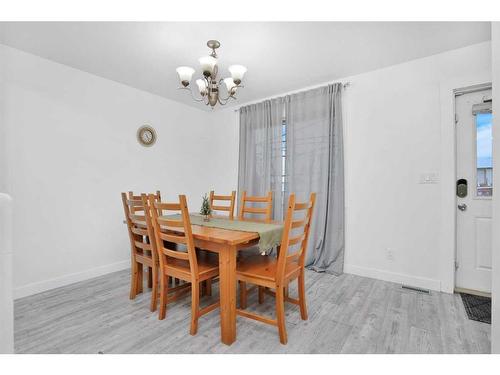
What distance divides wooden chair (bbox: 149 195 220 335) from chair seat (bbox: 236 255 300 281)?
0.21 metres

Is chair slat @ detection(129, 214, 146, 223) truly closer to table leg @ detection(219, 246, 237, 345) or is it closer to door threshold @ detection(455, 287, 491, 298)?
table leg @ detection(219, 246, 237, 345)

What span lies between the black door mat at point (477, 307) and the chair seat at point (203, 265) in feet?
6.58

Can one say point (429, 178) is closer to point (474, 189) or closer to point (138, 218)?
point (474, 189)

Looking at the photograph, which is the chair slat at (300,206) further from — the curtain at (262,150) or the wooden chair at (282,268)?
the curtain at (262,150)

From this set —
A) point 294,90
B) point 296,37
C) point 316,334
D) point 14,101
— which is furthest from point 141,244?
point 294,90

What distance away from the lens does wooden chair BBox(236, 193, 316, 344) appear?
159cm

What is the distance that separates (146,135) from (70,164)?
1.02m

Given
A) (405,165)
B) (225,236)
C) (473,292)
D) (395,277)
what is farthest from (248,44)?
Result: (473,292)

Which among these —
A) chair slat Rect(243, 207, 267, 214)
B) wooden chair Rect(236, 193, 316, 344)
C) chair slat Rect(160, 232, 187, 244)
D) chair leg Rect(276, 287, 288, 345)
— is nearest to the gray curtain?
chair slat Rect(243, 207, 267, 214)

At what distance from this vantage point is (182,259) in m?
1.84

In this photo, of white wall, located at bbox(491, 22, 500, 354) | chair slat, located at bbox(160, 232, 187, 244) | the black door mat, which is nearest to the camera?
white wall, located at bbox(491, 22, 500, 354)

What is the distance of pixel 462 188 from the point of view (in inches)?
95.4

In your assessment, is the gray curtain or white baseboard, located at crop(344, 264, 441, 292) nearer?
white baseboard, located at crop(344, 264, 441, 292)

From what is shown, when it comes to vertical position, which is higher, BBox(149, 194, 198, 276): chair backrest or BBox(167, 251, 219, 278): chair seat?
BBox(149, 194, 198, 276): chair backrest
